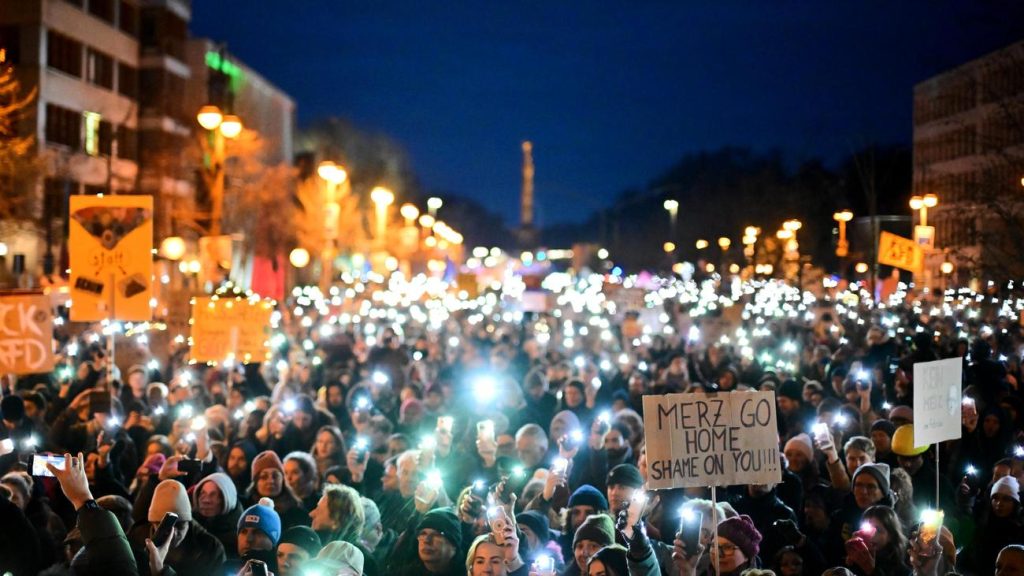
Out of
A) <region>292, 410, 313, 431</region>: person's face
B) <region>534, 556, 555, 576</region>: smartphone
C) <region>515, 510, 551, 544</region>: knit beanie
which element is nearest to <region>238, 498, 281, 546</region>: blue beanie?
<region>515, 510, 551, 544</region>: knit beanie

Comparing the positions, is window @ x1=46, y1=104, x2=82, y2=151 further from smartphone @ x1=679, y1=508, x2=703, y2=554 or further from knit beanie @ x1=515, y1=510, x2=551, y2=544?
smartphone @ x1=679, y1=508, x2=703, y2=554

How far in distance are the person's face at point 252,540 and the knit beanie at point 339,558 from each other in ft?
2.04

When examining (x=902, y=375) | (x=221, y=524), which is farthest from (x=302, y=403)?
(x=902, y=375)

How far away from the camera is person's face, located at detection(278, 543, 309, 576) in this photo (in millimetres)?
6648

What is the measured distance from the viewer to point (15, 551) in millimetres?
6531

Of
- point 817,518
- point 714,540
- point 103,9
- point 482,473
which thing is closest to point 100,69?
point 103,9

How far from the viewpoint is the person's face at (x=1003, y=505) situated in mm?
7762

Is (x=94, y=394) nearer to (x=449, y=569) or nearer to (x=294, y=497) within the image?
(x=294, y=497)

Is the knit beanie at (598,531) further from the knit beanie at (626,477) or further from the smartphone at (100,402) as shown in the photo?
the smartphone at (100,402)

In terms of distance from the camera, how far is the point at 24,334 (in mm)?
10539

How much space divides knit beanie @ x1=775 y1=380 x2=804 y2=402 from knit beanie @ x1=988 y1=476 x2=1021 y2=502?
4137mm

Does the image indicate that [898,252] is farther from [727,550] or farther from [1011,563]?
[727,550]

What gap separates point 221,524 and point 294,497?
35.4 inches

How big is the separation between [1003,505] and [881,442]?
78.6 inches
